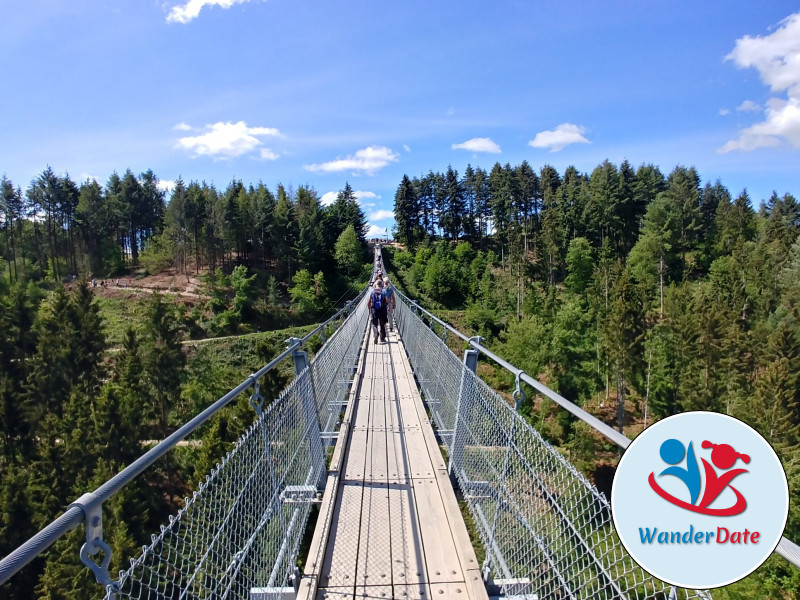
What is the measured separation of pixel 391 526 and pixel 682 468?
2290 millimetres

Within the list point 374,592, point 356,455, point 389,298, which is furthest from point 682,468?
point 389,298

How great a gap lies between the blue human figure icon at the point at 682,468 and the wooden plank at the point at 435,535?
1747 millimetres

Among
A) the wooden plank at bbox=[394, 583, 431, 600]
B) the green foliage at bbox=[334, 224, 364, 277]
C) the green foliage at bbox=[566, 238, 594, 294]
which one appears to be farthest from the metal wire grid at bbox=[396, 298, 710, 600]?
the green foliage at bbox=[334, 224, 364, 277]

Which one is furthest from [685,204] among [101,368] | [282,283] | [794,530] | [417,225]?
[101,368]

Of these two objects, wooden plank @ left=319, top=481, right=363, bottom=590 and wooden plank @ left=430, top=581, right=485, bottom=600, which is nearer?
wooden plank @ left=430, top=581, right=485, bottom=600

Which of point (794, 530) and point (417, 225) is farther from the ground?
point (417, 225)

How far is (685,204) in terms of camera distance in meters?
49.3

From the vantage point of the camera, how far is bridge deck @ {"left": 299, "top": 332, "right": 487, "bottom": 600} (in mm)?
2568

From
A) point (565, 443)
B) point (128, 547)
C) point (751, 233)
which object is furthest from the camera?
point (751, 233)

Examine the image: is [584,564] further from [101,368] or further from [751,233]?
[751,233]

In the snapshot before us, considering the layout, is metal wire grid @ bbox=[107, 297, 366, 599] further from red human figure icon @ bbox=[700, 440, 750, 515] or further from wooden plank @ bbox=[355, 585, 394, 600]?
red human figure icon @ bbox=[700, 440, 750, 515]

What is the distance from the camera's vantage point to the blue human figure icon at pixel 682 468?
124cm

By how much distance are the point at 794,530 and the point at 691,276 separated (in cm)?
3553

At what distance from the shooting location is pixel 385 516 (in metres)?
3.28
